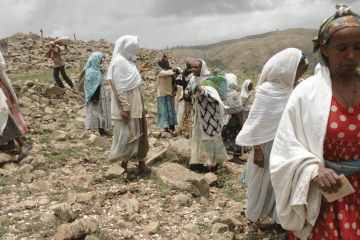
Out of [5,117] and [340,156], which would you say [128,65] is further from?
[340,156]

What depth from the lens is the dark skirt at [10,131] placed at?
430 centimetres

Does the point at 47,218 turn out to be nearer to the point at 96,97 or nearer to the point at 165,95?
the point at 96,97

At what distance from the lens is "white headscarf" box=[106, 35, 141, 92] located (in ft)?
12.5

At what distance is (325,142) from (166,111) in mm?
5503

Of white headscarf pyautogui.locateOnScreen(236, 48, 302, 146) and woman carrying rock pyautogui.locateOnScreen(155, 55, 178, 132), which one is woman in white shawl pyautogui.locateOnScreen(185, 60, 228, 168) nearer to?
white headscarf pyautogui.locateOnScreen(236, 48, 302, 146)

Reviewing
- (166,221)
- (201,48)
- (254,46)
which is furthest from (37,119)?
(201,48)

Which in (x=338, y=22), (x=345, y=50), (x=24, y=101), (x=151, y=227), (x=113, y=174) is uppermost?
(x=338, y=22)

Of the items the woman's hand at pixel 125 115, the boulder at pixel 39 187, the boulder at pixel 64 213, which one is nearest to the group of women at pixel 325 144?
the boulder at pixel 64 213

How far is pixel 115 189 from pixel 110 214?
2.30 feet

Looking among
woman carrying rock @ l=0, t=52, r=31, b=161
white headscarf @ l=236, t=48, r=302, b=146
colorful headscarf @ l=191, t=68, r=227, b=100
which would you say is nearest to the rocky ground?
woman carrying rock @ l=0, t=52, r=31, b=161

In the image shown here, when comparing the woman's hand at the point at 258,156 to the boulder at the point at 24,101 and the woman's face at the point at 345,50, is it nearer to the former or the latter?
the woman's face at the point at 345,50

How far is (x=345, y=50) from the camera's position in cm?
134

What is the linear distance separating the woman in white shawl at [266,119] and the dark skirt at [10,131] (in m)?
3.58

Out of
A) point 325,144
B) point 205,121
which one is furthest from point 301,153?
point 205,121
